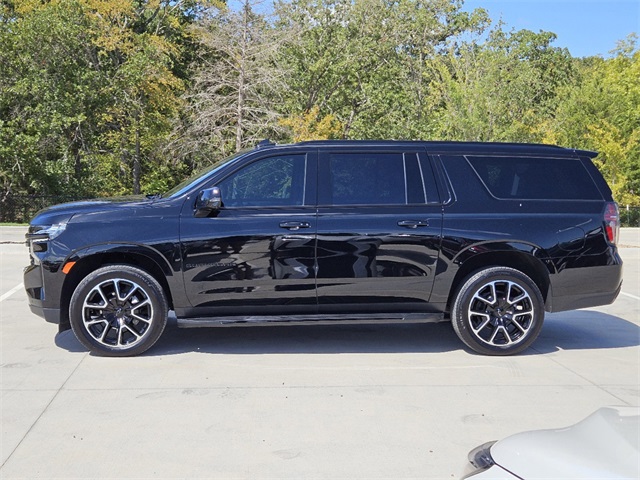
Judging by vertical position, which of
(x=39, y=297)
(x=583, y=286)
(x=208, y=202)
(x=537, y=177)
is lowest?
(x=39, y=297)

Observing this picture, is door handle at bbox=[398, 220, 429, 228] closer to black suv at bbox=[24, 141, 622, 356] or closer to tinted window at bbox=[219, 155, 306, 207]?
black suv at bbox=[24, 141, 622, 356]

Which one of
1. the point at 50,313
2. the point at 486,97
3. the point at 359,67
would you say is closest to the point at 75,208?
the point at 50,313

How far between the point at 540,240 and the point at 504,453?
4692 millimetres

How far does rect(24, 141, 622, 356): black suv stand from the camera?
650 centimetres

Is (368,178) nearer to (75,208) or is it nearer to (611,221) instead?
(611,221)

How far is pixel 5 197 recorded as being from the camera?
30.0 metres

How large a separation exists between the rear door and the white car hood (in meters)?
4.14

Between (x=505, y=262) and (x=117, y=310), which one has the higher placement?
(x=505, y=262)

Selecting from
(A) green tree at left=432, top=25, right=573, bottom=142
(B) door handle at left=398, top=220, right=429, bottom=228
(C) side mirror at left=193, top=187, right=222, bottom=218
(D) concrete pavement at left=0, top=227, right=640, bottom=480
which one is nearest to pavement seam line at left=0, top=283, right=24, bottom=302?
(D) concrete pavement at left=0, top=227, right=640, bottom=480

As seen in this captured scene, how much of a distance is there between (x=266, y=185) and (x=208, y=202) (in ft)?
1.95

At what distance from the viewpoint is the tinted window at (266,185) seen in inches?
262

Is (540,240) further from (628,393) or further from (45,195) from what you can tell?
(45,195)

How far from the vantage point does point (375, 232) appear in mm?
6578

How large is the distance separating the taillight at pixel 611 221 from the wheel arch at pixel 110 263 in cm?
406
